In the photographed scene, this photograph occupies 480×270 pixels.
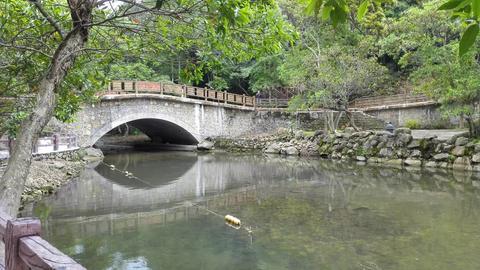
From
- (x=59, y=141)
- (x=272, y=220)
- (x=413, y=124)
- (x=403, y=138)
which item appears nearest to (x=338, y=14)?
(x=272, y=220)

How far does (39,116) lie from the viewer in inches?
143

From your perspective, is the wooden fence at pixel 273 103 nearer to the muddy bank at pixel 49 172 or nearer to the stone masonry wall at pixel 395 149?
the stone masonry wall at pixel 395 149

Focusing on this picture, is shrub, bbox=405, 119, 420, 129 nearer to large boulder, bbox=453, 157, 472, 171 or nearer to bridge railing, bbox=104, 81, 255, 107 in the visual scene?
large boulder, bbox=453, 157, 472, 171

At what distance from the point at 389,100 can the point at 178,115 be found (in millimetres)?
12077

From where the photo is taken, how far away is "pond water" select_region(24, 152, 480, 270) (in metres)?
5.61

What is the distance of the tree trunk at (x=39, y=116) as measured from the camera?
352 centimetres

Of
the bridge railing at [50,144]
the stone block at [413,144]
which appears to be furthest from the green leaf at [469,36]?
the stone block at [413,144]

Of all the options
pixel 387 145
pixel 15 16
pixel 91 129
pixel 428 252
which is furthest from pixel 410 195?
pixel 91 129

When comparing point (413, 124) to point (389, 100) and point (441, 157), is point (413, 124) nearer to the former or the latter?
point (389, 100)

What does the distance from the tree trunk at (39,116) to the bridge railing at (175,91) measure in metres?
15.2

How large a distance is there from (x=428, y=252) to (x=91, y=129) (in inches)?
676

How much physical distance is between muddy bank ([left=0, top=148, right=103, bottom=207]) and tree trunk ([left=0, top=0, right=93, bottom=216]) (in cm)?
609

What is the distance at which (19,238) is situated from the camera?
6.93ft

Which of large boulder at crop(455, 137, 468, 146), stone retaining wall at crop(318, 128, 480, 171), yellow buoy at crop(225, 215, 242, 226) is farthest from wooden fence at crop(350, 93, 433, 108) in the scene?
yellow buoy at crop(225, 215, 242, 226)
